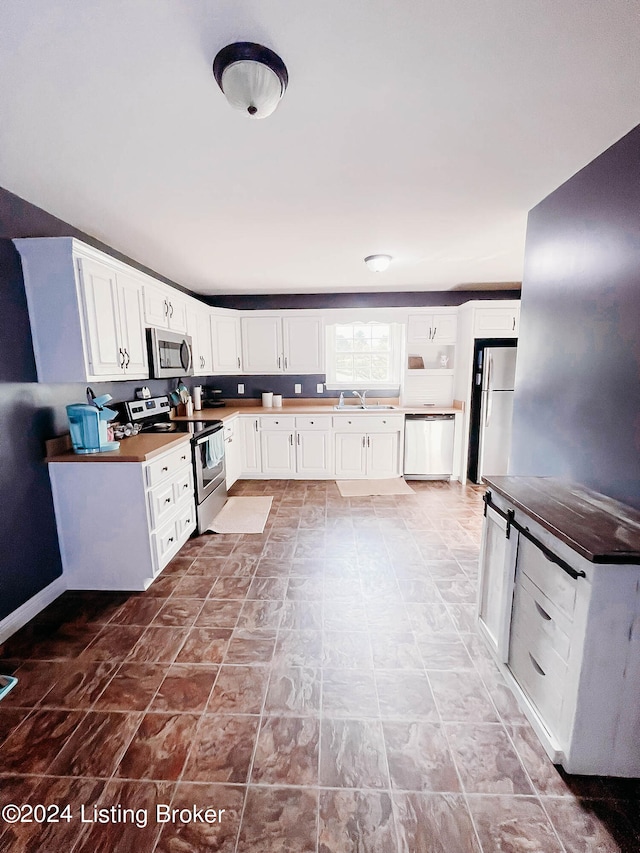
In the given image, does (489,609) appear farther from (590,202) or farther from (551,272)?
(590,202)

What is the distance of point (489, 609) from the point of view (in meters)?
1.84

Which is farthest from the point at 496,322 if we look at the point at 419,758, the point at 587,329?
the point at 419,758

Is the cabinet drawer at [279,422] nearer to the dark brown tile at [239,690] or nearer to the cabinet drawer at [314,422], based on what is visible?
the cabinet drawer at [314,422]

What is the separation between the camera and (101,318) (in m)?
2.32

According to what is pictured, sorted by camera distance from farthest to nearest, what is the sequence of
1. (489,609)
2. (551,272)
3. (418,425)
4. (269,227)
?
1. (418,425)
2. (269,227)
3. (551,272)
4. (489,609)

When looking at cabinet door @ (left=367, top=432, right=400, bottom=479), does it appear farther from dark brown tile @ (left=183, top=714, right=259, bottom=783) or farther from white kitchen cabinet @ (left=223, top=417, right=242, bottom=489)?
dark brown tile @ (left=183, top=714, right=259, bottom=783)

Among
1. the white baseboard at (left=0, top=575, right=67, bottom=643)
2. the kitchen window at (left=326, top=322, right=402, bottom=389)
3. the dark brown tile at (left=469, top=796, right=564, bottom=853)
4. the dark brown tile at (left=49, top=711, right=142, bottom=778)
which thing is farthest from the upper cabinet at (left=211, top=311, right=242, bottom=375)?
the dark brown tile at (left=469, top=796, right=564, bottom=853)

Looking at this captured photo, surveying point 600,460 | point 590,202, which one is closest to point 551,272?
point 590,202

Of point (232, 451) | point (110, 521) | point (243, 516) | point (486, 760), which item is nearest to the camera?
point (486, 760)

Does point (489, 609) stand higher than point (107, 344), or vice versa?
point (107, 344)

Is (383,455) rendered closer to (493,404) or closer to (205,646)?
(493,404)

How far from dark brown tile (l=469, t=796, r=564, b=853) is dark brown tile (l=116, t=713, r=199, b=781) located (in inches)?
41.3

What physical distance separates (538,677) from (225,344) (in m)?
4.32

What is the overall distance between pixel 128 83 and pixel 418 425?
396 centimetres
